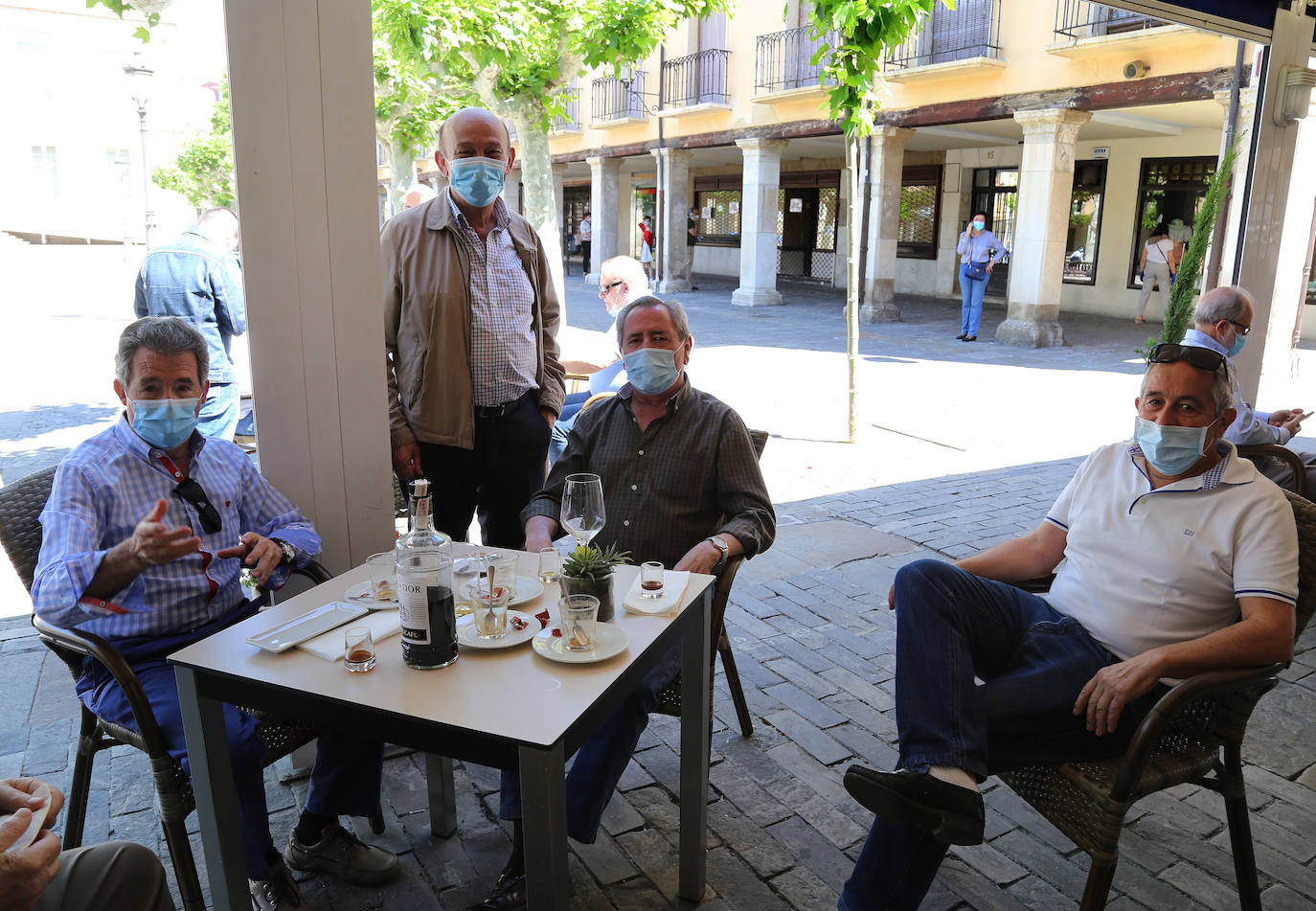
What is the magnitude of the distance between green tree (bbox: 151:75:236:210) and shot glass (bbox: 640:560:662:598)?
32362 millimetres

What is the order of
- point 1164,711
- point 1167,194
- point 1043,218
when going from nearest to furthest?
point 1164,711 → point 1043,218 → point 1167,194

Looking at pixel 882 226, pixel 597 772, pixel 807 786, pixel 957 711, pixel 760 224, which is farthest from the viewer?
pixel 760 224

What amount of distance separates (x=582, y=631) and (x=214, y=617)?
47.1 inches

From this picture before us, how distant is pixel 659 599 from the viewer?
2246mm

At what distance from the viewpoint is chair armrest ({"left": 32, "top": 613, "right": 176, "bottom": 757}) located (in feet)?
7.06

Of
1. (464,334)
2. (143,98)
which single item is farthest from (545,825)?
(143,98)

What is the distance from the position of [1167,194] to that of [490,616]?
19.8 meters

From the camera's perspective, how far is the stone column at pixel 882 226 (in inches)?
696

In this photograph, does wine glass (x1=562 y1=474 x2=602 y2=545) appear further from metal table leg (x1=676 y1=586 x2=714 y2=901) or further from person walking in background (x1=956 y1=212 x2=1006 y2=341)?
person walking in background (x1=956 y1=212 x2=1006 y2=341)

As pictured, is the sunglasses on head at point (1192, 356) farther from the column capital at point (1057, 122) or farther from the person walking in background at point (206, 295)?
the column capital at point (1057, 122)

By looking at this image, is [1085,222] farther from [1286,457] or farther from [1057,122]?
[1286,457]

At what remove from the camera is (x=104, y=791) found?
9.60 feet

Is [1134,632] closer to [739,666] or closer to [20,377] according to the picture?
[739,666]

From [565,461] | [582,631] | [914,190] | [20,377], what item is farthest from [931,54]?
[582,631]
